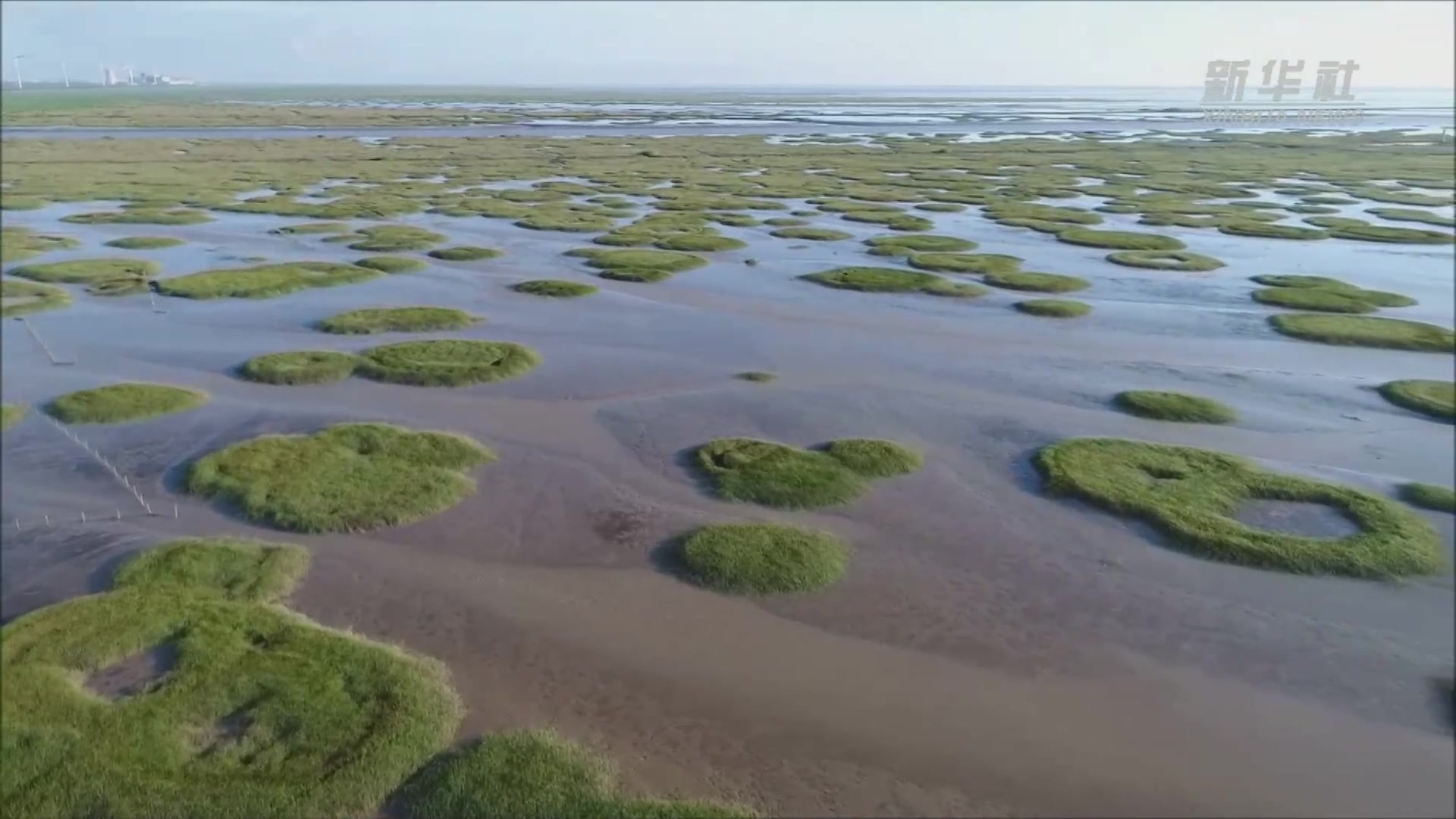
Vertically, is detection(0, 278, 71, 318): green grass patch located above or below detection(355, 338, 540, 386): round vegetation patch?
above

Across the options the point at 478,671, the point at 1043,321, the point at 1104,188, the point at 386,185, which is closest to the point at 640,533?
the point at 478,671

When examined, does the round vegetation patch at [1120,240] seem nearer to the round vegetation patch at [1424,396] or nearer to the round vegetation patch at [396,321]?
the round vegetation patch at [1424,396]

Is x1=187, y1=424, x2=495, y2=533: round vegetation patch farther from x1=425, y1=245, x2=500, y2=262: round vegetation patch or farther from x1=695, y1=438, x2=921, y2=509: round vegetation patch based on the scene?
x1=425, y1=245, x2=500, y2=262: round vegetation patch

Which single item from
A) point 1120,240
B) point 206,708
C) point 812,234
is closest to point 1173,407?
point 206,708

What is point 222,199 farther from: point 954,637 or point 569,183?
point 954,637

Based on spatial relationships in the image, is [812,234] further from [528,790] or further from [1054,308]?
[528,790]

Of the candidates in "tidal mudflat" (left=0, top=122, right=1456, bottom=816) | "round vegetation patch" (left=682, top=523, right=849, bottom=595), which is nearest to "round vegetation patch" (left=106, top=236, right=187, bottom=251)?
"tidal mudflat" (left=0, top=122, right=1456, bottom=816)
